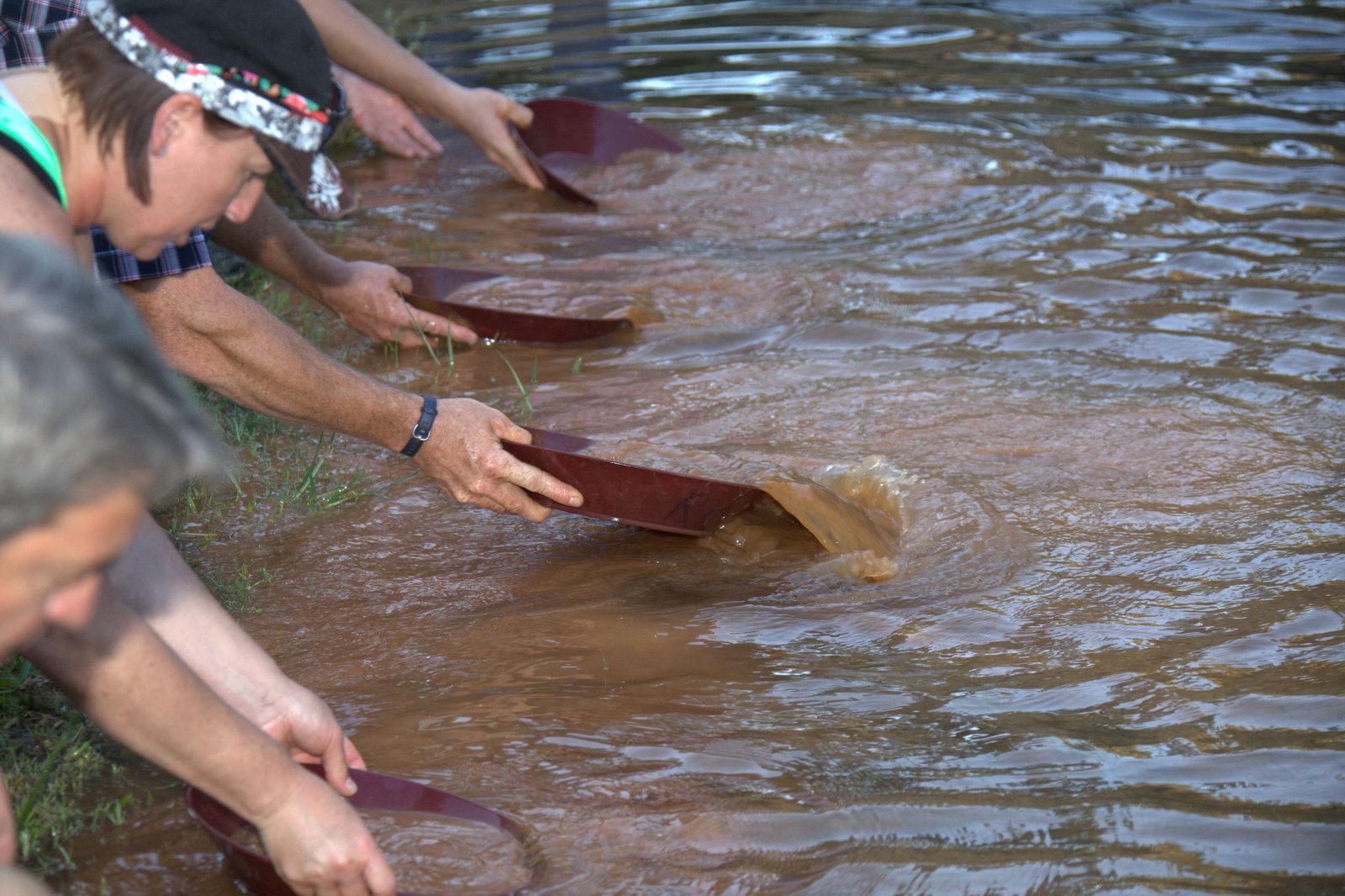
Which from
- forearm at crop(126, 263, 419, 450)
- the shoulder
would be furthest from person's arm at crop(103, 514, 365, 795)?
forearm at crop(126, 263, 419, 450)

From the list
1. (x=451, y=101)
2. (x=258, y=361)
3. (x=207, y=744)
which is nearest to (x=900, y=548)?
(x=258, y=361)

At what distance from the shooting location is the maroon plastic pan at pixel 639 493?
112 inches

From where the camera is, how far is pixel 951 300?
4578 mm

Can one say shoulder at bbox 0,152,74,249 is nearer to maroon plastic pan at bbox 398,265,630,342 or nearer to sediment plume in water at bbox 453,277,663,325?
maroon plastic pan at bbox 398,265,630,342

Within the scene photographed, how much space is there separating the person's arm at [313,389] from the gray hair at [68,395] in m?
1.49

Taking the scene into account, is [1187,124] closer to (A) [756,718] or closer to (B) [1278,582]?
(B) [1278,582]

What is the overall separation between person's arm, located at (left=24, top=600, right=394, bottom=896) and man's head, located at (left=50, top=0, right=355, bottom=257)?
A: 640 millimetres

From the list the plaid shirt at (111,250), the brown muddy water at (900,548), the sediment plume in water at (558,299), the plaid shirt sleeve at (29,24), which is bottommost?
the brown muddy water at (900,548)

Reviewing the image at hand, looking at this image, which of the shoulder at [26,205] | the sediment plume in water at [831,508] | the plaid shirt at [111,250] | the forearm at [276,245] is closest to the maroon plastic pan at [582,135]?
the forearm at [276,245]

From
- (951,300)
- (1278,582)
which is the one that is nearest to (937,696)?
(1278,582)

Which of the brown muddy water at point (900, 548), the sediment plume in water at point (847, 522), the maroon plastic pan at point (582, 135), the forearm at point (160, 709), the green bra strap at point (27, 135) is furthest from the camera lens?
the maroon plastic pan at point (582, 135)

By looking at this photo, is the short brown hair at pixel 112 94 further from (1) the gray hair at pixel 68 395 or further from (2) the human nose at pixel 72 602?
(2) the human nose at pixel 72 602

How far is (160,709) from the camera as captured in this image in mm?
1759

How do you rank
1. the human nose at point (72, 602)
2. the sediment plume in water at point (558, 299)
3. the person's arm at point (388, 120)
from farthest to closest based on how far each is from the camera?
the person's arm at point (388, 120) → the sediment plume in water at point (558, 299) → the human nose at point (72, 602)
